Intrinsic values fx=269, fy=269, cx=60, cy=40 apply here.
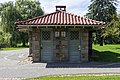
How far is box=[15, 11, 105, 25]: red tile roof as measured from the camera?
1717 cm

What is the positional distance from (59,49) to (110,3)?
28.4m

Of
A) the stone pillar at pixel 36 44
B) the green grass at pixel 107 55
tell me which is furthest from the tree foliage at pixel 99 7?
the stone pillar at pixel 36 44

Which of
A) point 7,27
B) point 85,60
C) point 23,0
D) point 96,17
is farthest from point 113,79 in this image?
point 23,0

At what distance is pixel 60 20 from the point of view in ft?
59.2

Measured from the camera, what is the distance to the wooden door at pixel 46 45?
17891 millimetres

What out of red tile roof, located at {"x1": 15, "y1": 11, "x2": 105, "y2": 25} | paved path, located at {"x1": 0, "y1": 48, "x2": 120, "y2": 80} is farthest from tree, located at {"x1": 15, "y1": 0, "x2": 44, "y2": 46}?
paved path, located at {"x1": 0, "y1": 48, "x2": 120, "y2": 80}

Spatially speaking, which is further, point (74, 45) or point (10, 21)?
point (10, 21)

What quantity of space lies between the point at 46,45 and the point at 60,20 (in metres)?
1.92

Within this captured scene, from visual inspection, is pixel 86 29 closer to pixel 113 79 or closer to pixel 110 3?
pixel 113 79

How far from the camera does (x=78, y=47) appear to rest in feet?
58.8

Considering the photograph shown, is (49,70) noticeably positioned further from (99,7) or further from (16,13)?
(16,13)

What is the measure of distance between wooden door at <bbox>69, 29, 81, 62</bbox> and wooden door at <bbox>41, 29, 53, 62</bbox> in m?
1.30

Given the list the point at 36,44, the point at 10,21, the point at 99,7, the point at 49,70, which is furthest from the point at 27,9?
the point at 49,70

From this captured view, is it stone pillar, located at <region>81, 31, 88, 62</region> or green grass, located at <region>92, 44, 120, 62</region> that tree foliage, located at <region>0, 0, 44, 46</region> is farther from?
stone pillar, located at <region>81, 31, 88, 62</region>
